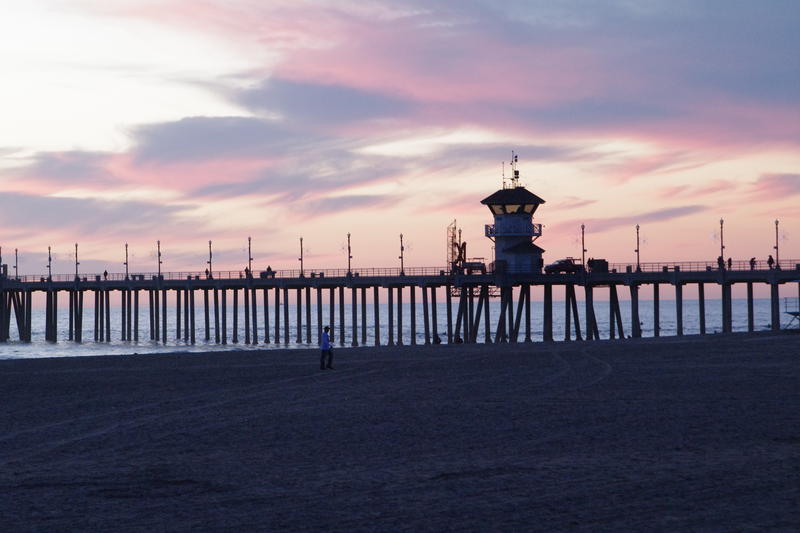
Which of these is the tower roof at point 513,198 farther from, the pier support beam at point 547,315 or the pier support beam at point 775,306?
the pier support beam at point 775,306

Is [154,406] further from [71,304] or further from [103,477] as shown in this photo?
[71,304]

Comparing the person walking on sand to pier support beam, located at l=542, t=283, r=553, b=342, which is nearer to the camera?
the person walking on sand

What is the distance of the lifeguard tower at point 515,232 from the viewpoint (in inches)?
2992

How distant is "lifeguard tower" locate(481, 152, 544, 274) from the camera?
76.0 meters

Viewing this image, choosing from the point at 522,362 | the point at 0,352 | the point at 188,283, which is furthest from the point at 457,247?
the point at 522,362

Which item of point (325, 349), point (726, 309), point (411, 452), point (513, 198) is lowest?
point (411, 452)

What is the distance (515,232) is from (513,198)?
2549mm

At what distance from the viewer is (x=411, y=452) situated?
17.3 meters

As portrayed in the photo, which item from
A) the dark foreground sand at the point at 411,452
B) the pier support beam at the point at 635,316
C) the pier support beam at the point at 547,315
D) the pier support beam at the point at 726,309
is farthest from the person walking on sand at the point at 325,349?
the pier support beam at the point at 726,309

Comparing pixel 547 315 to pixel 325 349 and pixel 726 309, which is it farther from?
pixel 325 349

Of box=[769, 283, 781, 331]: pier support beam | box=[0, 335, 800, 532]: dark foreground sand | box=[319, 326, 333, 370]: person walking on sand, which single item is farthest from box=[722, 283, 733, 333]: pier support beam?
box=[319, 326, 333, 370]: person walking on sand

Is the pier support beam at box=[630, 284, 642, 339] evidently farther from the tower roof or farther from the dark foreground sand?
the dark foreground sand

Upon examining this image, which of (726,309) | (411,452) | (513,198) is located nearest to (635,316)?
(726,309)

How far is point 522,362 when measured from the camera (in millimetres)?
40281
